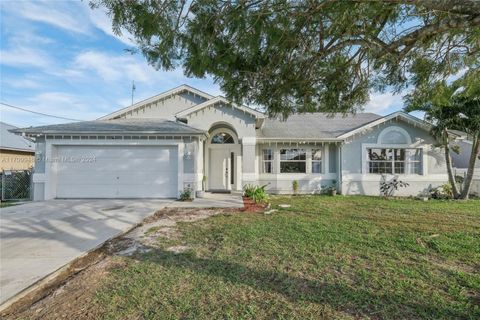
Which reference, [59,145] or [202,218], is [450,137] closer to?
[202,218]

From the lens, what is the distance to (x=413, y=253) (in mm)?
5523

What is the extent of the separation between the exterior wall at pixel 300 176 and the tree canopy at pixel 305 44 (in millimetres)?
9456

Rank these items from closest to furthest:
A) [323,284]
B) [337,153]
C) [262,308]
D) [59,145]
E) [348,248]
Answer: [262,308], [323,284], [348,248], [59,145], [337,153]

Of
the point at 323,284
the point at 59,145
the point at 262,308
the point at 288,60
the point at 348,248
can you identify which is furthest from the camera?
the point at 59,145

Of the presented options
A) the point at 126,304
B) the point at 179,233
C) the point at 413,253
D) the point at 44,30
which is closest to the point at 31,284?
the point at 126,304

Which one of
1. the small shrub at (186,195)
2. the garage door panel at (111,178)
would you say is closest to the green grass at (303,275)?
the small shrub at (186,195)

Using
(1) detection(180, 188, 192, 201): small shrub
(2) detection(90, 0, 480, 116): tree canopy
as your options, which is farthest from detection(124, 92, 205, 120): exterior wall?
(2) detection(90, 0, 480, 116): tree canopy

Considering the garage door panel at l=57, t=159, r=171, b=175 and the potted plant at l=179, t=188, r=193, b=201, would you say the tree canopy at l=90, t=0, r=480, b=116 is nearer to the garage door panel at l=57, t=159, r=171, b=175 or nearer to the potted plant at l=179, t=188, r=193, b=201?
the potted plant at l=179, t=188, r=193, b=201

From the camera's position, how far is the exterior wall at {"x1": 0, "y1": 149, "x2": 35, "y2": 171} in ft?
64.2

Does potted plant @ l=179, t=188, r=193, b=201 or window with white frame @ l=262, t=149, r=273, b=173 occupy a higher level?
window with white frame @ l=262, t=149, r=273, b=173

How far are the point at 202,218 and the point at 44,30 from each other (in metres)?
7.73

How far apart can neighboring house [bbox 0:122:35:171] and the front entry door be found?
1241cm

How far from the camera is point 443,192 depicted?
14.9 m

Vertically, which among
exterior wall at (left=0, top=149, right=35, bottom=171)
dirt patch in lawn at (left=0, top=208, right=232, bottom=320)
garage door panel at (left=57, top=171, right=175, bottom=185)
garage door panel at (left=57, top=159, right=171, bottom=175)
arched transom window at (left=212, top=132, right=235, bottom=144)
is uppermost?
arched transom window at (left=212, top=132, right=235, bottom=144)
